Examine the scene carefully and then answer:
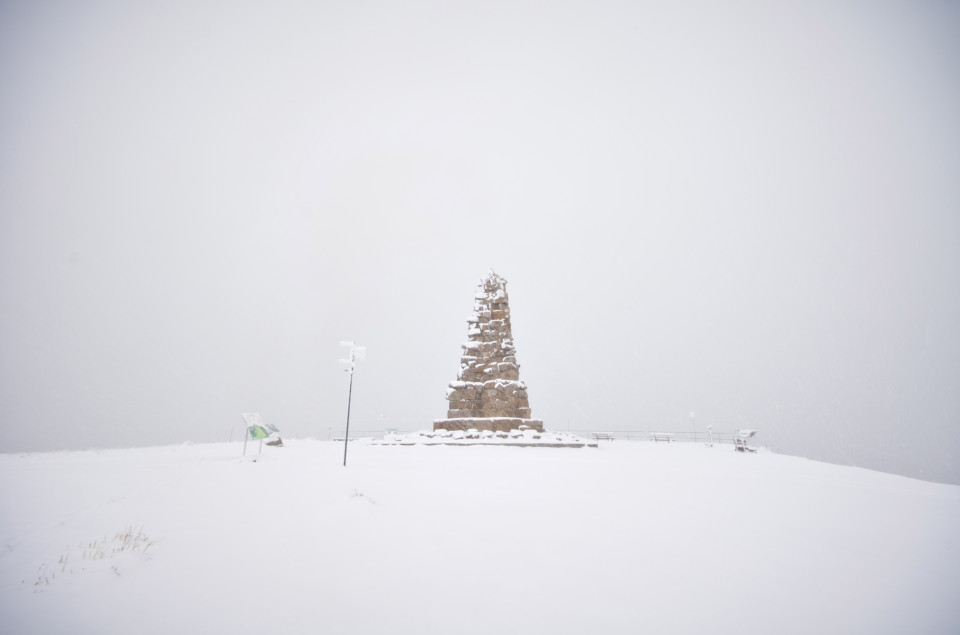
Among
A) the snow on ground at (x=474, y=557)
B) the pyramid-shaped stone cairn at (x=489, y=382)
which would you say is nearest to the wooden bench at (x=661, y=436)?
the pyramid-shaped stone cairn at (x=489, y=382)

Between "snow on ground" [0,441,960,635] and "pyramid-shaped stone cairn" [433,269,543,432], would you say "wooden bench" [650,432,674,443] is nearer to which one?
"pyramid-shaped stone cairn" [433,269,543,432]

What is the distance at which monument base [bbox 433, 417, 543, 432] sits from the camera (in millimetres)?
21891

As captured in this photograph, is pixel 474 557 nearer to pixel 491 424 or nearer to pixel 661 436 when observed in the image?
pixel 491 424

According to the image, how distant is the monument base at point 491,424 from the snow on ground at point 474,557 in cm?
1166

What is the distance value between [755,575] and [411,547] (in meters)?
4.60

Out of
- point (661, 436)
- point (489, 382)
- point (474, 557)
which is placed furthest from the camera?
point (661, 436)

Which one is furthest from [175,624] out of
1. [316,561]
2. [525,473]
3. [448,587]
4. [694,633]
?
[525,473]

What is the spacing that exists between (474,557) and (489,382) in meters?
17.2

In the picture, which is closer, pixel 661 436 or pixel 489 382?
pixel 489 382

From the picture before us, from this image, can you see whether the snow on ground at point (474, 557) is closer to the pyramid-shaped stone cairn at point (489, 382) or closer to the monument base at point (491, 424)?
the monument base at point (491, 424)

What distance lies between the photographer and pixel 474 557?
20.0ft

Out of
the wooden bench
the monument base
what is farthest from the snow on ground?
the wooden bench

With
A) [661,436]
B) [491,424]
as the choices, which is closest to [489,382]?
[491,424]

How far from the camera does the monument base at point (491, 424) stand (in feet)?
71.8
